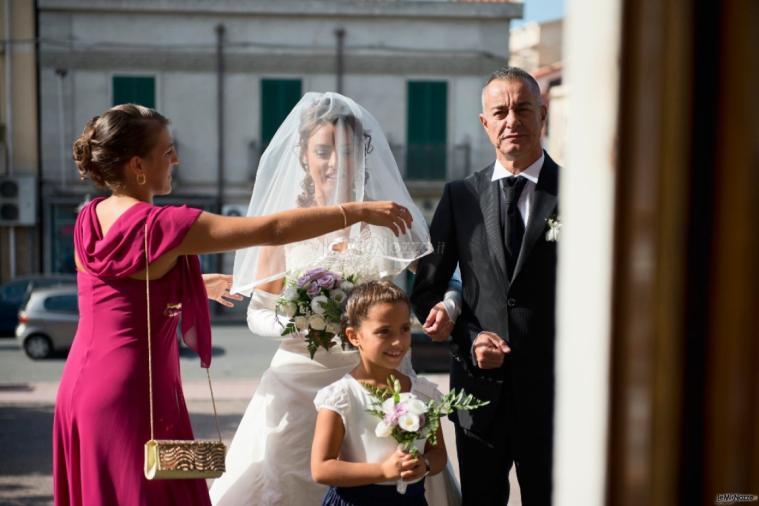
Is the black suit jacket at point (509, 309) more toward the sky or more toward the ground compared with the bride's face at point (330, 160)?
more toward the ground

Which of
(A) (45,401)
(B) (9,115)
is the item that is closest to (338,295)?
(A) (45,401)

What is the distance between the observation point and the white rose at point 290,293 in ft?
11.5

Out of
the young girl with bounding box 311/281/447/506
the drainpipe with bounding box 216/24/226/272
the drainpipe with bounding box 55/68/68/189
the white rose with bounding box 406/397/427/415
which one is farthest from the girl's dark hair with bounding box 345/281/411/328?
the drainpipe with bounding box 55/68/68/189

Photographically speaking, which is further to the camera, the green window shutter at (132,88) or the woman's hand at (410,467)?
the green window shutter at (132,88)

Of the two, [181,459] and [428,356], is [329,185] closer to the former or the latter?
[181,459]

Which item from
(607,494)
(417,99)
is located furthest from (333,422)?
(417,99)

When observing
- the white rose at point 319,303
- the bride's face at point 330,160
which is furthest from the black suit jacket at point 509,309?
the bride's face at point 330,160

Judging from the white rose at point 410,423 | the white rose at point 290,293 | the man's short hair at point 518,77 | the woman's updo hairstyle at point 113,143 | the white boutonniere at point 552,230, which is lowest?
the white rose at point 410,423

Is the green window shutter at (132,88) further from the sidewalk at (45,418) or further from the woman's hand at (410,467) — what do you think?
the woman's hand at (410,467)

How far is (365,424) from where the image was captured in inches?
120

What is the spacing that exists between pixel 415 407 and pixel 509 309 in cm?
60

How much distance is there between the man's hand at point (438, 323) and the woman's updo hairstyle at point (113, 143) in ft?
3.64

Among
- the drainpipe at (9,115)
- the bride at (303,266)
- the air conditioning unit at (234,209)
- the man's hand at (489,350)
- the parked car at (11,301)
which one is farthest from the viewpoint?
the air conditioning unit at (234,209)

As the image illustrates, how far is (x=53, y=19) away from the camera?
24.0 metres
